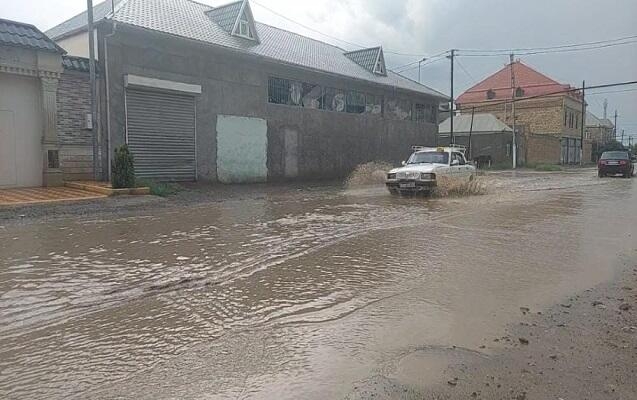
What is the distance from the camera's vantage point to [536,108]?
179 feet

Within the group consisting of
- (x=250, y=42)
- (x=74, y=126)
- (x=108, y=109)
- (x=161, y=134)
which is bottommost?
(x=161, y=134)

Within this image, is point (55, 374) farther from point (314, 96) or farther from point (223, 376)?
point (314, 96)

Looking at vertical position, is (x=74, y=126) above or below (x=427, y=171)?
above

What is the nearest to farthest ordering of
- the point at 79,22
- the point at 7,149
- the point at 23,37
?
the point at 23,37 → the point at 7,149 → the point at 79,22

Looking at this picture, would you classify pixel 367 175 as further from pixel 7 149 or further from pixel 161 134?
pixel 7 149

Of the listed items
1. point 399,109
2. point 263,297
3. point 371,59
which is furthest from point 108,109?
point 399,109

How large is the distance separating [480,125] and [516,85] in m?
13.3

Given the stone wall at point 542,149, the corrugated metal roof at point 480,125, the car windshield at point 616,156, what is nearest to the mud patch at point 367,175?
the car windshield at point 616,156

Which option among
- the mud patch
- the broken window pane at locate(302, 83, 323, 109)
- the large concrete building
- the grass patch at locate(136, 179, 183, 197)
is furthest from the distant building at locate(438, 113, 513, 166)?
the grass patch at locate(136, 179, 183, 197)

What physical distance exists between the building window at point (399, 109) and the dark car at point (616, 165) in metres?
11.4

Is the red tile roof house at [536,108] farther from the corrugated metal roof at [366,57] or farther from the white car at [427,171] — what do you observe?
the white car at [427,171]

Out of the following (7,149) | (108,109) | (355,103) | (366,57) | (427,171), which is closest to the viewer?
(7,149)

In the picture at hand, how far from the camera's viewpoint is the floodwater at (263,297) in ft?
10.8

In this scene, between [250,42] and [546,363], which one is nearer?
[546,363]
